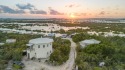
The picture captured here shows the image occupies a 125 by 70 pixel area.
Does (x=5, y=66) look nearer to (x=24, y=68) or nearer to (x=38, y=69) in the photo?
(x=24, y=68)

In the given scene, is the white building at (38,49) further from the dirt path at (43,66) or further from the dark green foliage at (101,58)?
the dark green foliage at (101,58)

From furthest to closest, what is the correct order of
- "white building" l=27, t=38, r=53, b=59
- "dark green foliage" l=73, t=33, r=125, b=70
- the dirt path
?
1. "white building" l=27, t=38, r=53, b=59
2. "dark green foliage" l=73, t=33, r=125, b=70
3. the dirt path

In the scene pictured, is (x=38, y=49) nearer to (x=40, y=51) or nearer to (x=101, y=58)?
(x=40, y=51)

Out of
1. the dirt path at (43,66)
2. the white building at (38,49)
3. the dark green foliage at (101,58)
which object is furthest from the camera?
the white building at (38,49)

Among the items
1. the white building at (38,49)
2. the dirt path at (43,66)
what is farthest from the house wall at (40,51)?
the dirt path at (43,66)

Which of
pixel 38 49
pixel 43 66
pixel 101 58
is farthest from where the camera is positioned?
pixel 38 49

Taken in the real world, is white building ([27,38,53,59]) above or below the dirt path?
above

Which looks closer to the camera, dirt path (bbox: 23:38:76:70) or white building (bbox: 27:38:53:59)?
dirt path (bbox: 23:38:76:70)

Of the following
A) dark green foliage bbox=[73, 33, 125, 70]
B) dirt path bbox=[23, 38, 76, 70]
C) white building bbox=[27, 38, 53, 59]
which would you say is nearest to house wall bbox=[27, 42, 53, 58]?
white building bbox=[27, 38, 53, 59]

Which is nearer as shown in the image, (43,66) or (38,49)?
(43,66)

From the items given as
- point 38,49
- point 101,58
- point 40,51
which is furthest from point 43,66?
point 101,58

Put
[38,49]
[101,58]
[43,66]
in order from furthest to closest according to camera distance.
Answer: [38,49] < [101,58] < [43,66]

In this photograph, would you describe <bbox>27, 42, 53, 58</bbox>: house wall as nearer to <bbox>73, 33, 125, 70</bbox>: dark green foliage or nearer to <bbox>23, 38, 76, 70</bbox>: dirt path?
<bbox>23, 38, 76, 70</bbox>: dirt path

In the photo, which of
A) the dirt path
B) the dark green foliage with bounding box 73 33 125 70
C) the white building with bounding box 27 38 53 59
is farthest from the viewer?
the white building with bounding box 27 38 53 59
